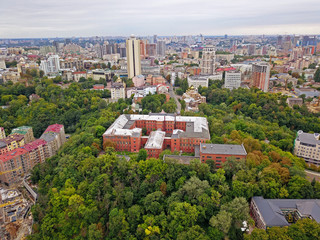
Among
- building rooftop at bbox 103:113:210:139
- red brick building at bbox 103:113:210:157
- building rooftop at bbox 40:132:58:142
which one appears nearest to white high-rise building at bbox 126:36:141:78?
building rooftop at bbox 103:113:210:139

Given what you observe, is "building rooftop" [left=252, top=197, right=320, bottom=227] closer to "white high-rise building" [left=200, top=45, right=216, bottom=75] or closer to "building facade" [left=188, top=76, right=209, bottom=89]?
"building facade" [left=188, top=76, right=209, bottom=89]

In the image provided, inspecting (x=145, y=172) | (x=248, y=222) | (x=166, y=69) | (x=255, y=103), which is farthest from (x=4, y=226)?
(x=166, y=69)

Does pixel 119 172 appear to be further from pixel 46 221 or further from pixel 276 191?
pixel 276 191

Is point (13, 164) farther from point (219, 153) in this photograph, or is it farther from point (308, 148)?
point (308, 148)

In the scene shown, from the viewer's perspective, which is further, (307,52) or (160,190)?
(307,52)

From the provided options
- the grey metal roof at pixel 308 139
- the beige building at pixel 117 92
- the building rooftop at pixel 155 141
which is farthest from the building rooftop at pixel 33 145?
the grey metal roof at pixel 308 139

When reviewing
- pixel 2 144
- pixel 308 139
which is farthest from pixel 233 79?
pixel 2 144

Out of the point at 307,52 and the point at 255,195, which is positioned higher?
the point at 307,52
